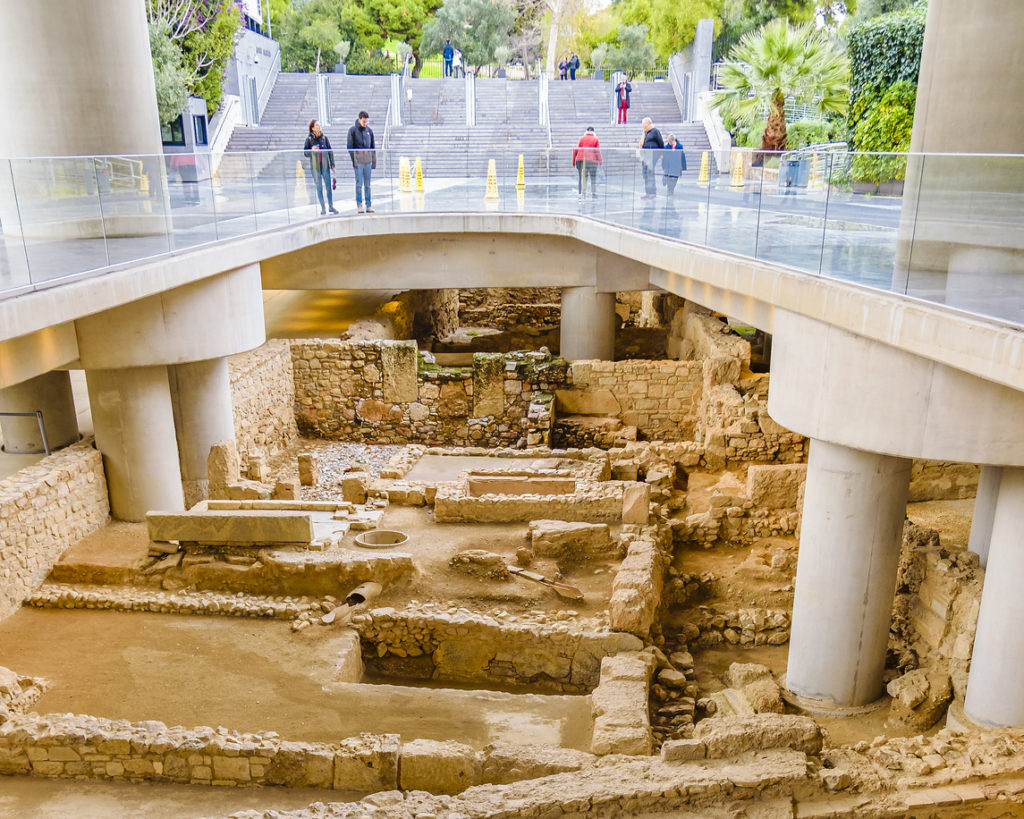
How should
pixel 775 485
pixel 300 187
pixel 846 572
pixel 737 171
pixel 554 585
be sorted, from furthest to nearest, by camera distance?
1. pixel 300 187
2. pixel 775 485
3. pixel 737 171
4. pixel 554 585
5. pixel 846 572

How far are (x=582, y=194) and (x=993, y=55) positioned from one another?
358 inches

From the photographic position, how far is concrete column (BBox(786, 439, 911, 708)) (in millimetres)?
7141

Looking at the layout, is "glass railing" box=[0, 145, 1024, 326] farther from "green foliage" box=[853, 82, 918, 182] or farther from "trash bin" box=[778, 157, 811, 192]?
"green foliage" box=[853, 82, 918, 182]

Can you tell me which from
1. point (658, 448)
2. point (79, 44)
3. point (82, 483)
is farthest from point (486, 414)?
point (79, 44)

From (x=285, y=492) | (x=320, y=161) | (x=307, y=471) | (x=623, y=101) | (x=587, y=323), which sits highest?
(x=623, y=101)

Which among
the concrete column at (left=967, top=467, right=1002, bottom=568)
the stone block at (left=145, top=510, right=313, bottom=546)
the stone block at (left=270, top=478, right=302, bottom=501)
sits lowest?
the stone block at (left=270, top=478, right=302, bottom=501)

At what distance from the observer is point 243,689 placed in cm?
723

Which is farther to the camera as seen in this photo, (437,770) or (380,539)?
(380,539)

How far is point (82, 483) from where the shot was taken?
1011 centimetres

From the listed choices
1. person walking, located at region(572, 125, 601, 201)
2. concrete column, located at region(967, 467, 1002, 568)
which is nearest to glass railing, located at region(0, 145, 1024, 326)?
person walking, located at region(572, 125, 601, 201)

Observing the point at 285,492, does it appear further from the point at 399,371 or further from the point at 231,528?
the point at 399,371

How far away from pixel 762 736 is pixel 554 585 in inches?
142

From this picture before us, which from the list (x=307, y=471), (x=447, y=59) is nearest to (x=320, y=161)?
(x=307, y=471)

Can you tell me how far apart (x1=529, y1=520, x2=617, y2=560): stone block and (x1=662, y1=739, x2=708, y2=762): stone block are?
4302mm
